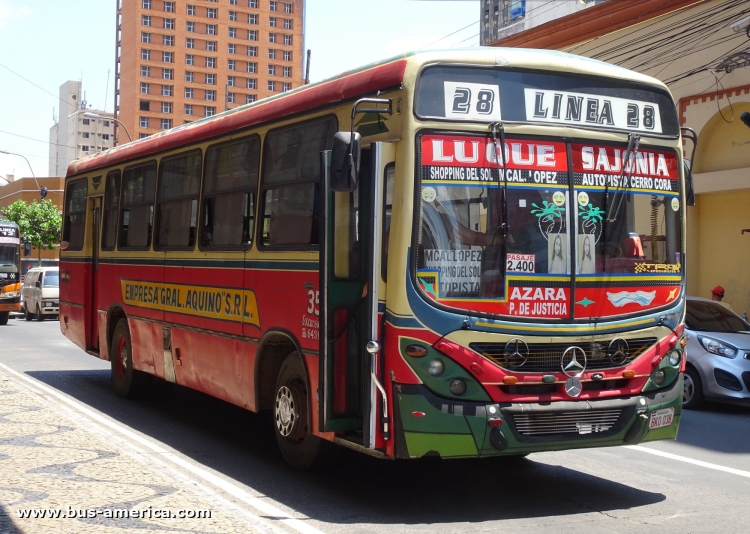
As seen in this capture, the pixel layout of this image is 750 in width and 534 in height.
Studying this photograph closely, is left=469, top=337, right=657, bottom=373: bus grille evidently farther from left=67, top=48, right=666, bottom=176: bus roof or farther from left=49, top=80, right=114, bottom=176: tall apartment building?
left=49, top=80, right=114, bottom=176: tall apartment building

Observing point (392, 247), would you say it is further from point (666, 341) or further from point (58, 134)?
point (58, 134)

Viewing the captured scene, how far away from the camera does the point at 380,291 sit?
22.3ft

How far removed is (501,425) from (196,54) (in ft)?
384

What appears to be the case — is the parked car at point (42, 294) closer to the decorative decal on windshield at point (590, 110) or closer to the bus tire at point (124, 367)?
the bus tire at point (124, 367)

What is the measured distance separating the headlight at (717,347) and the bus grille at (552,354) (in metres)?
6.10

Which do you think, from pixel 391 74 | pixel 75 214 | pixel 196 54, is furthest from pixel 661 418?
pixel 196 54

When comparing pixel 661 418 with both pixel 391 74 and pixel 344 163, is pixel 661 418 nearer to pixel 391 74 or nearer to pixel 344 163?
pixel 344 163

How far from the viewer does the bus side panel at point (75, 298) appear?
46.8 feet

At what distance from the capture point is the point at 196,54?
11856cm

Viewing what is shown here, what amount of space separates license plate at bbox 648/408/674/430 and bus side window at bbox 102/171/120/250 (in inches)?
316

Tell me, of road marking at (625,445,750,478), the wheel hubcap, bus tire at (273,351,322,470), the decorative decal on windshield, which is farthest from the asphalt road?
the decorative decal on windshield

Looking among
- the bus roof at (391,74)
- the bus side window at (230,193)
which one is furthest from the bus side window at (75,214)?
the bus roof at (391,74)

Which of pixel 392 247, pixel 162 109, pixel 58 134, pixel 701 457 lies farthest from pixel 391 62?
pixel 58 134

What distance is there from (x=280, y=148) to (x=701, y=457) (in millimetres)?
4798
